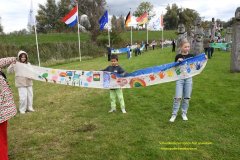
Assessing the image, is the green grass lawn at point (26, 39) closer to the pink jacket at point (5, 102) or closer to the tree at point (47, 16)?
the tree at point (47, 16)

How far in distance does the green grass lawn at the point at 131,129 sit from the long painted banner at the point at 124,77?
879mm

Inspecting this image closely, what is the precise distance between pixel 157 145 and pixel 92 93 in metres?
6.36

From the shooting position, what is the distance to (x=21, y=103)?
8.76 meters

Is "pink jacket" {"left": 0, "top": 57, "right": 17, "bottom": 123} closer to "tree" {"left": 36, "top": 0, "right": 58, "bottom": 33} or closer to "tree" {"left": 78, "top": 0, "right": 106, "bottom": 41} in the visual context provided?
"tree" {"left": 78, "top": 0, "right": 106, "bottom": 41}

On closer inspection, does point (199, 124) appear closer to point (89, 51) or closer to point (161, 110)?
point (161, 110)

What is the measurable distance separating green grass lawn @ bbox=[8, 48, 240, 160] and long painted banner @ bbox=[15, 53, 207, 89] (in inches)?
34.6

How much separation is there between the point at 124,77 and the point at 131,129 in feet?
5.60

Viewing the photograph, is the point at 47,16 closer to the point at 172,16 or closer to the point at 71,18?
the point at 172,16

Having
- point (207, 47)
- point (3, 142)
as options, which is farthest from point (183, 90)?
point (207, 47)

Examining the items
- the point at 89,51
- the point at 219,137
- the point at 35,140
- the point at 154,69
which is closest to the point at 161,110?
the point at 154,69

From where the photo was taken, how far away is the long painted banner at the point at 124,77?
696 cm

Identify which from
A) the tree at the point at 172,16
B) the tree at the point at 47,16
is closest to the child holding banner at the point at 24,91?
the tree at the point at 47,16

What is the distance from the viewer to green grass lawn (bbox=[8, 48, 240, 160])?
17.3ft

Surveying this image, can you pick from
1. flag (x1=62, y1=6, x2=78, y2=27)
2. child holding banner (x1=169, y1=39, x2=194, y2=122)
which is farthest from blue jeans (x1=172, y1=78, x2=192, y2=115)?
flag (x1=62, y1=6, x2=78, y2=27)
